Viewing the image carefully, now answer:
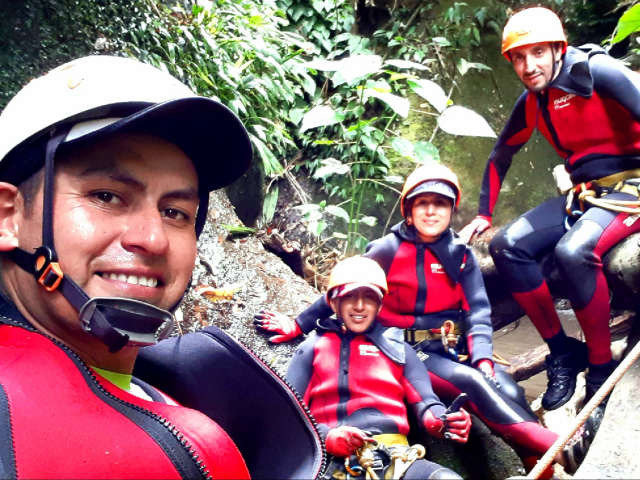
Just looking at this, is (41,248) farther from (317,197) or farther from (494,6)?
(494,6)

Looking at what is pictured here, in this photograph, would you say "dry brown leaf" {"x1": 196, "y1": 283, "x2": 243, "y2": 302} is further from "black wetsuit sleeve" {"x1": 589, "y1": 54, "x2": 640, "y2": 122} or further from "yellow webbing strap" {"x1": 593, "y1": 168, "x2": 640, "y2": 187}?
"black wetsuit sleeve" {"x1": 589, "y1": 54, "x2": 640, "y2": 122}

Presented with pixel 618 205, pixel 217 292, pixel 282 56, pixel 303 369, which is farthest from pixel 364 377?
pixel 282 56

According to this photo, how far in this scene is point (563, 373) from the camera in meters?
2.90

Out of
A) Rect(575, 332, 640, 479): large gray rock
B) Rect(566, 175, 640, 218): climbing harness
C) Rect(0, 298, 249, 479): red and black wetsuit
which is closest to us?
Rect(0, 298, 249, 479): red and black wetsuit

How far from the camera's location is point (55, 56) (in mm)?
2369

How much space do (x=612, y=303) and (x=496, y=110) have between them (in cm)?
409

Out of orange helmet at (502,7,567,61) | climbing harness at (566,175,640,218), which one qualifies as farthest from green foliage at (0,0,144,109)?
climbing harness at (566,175,640,218)

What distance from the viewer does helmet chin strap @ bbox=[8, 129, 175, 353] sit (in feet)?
3.03

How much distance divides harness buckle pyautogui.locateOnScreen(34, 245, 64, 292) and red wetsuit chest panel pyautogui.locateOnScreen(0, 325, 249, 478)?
0.29 ft

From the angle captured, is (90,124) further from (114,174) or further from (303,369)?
(303,369)

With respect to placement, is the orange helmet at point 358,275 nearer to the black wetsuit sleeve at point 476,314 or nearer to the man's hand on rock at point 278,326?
the man's hand on rock at point 278,326

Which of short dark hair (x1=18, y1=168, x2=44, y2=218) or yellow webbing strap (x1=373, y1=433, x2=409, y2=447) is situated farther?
yellow webbing strap (x1=373, y1=433, x2=409, y2=447)

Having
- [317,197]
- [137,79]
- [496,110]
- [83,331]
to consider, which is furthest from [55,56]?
[496,110]

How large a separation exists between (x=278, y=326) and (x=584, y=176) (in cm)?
186
